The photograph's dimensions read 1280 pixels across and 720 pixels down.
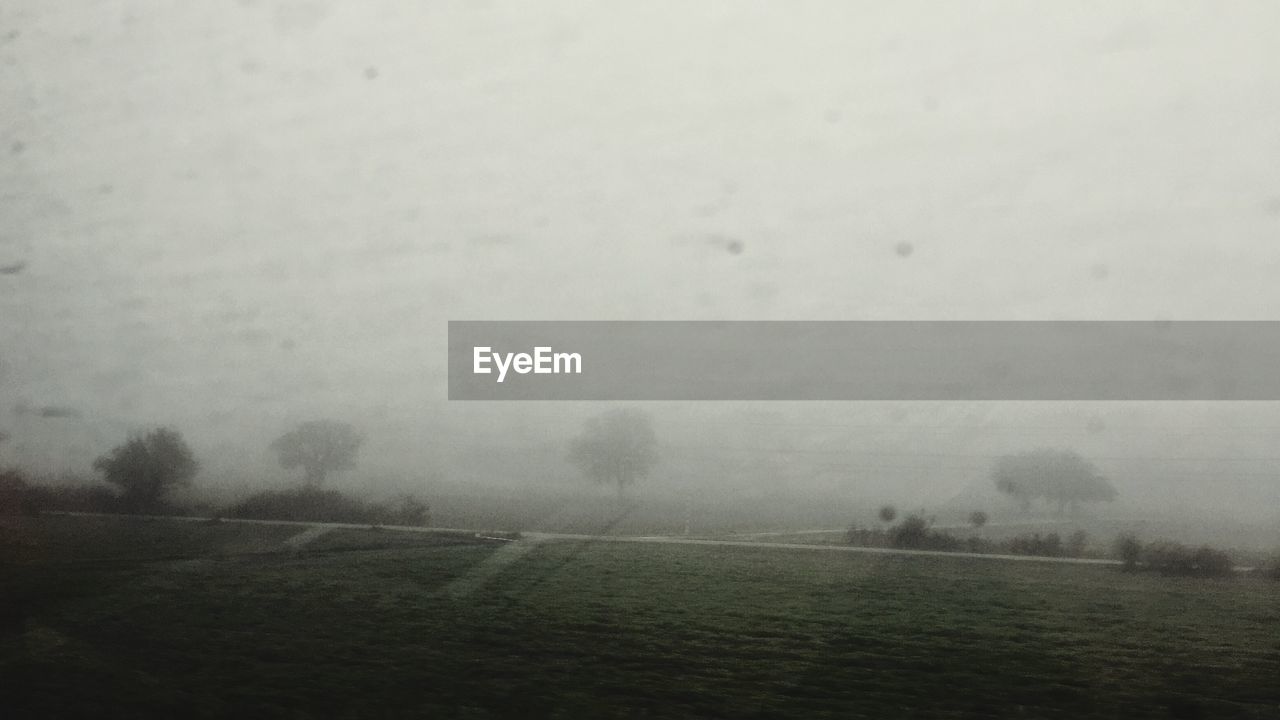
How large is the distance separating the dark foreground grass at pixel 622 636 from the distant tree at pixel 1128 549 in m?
0.41

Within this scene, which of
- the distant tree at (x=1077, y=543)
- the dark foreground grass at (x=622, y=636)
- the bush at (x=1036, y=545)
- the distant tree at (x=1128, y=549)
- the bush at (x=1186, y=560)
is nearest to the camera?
the dark foreground grass at (x=622, y=636)

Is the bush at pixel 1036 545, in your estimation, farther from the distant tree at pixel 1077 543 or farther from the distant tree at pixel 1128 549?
the distant tree at pixel 1128 549

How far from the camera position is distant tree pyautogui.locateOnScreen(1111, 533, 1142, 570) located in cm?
1162

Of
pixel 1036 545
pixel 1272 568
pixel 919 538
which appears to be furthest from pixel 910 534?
pixel 1272 568

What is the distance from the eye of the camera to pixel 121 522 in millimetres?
13750

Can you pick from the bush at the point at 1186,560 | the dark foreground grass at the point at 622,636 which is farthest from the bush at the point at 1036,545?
the bush at the point at 1186,560

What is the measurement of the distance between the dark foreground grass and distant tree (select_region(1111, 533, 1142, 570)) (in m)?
0.41

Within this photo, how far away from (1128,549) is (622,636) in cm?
733

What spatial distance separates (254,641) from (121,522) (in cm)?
603

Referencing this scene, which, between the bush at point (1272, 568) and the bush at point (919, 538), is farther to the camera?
the bush at point (919, 538)

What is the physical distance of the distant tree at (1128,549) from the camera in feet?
38.1

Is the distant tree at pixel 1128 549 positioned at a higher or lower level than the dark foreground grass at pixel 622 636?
higher

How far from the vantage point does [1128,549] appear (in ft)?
38.6

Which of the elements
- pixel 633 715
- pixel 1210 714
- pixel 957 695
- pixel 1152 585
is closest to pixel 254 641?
pixel 633 715
